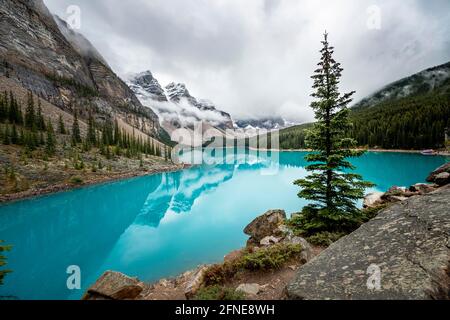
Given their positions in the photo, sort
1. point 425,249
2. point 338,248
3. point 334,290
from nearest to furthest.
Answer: point 334,290 → point 425,249 → point 338,248

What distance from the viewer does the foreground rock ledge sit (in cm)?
347

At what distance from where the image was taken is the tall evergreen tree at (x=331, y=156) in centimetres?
967

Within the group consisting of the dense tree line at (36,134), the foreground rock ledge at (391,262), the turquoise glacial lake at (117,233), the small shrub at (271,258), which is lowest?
the turquoise glacial lake at (117,233)

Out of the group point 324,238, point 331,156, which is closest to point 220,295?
point 324,238

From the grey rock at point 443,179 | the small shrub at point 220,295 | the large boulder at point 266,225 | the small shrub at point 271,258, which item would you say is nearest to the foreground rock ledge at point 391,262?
the small shrub at point 220,295

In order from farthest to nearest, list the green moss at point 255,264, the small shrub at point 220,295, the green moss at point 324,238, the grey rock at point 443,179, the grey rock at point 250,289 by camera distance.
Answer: the grey rock at point 443,179, the green moss at point 324,238, the green moss at point 255,264, the grey rock at point 250,289, the small shrub at point 220,295

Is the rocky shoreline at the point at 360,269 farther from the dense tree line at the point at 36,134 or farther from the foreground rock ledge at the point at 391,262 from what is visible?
the dense tree line at the point at 36,134

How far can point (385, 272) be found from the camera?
4008 millimetres

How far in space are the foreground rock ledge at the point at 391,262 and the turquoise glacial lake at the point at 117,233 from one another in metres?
7.57
